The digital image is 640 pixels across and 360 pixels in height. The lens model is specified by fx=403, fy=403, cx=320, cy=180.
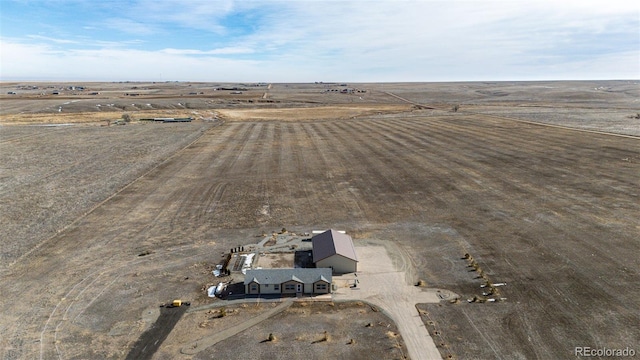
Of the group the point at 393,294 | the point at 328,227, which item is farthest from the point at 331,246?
the point at 328,227

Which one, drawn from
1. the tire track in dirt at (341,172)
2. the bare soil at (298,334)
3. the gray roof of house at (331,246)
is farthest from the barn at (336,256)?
the tire track in dirt at (341,172)

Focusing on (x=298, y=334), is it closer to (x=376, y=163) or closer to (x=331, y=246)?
(x=331, y=246)

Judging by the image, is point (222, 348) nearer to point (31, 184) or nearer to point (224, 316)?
point (224, 316)

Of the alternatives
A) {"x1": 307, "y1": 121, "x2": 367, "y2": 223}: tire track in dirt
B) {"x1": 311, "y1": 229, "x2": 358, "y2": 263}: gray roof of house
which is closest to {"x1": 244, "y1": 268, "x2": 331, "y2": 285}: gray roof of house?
{"x1": 311, "y1": 229, "x2": 358, "y2": 263}: gray roof of house

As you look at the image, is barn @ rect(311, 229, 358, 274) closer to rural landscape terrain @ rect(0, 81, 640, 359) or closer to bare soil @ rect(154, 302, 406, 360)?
rural landscape terrain @ rect(0, 81, 640, 359)

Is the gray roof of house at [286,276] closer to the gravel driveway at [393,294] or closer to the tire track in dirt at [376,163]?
the gravel driveway at [393,294]

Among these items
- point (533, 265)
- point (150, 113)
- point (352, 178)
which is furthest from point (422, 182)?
point (150, 113)
